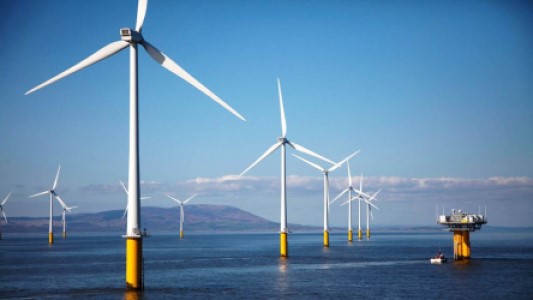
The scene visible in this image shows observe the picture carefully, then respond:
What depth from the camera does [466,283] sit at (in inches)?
2968

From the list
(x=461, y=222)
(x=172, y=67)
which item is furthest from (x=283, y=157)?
(x=172, y=67)

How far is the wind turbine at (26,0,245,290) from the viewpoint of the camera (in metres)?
52.8

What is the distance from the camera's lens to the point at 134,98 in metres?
53.7

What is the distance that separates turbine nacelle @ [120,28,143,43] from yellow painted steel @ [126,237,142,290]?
15349mm

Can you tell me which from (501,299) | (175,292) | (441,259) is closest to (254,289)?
(175,292)

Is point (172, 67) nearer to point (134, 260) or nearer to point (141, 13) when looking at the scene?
point (141, 13)

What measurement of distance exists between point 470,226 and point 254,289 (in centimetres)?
5401

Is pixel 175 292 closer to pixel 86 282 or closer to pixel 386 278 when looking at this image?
pixel 86 282

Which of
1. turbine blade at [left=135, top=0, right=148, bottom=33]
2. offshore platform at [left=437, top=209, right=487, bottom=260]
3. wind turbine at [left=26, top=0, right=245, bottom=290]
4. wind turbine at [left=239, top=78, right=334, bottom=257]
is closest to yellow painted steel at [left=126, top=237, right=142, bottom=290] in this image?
wind turbine at [left=26, top=0, right=245, bottom=290]

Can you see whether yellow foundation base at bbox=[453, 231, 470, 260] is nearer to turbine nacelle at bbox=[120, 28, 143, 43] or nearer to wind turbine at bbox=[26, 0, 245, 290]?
wind turbine at bbox=[26, 0, 245, 290]

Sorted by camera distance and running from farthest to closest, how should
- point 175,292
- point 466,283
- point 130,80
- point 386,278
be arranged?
point 386,278 → point 466,283 → point 175,292 → point 130,80

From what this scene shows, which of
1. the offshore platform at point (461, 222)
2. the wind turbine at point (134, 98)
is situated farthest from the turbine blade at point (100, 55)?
the offshore platform at point (461, 222)

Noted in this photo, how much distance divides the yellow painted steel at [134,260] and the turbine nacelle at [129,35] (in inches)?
604

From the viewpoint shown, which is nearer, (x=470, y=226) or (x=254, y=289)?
(x=254, y=289)
